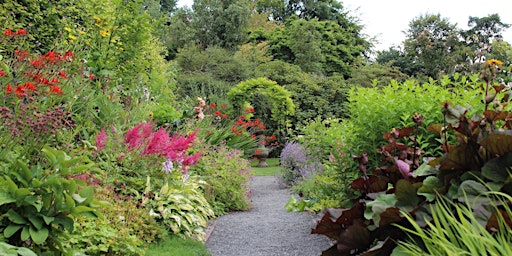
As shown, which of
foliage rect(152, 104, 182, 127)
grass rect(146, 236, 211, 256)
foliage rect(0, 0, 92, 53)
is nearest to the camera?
grass rect(146, 236, 211, 256)

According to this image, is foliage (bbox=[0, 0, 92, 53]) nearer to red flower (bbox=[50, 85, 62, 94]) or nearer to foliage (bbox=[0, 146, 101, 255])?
red flower (bbox=[50, 85, 62, 94])

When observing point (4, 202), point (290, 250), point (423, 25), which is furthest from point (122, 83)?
point (423, 25)

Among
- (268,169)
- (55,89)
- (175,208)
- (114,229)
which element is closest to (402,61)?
(268,169)

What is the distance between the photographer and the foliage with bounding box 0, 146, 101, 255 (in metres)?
2.22

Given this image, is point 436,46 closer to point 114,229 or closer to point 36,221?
point 114,229

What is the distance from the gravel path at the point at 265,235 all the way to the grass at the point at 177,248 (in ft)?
0.90

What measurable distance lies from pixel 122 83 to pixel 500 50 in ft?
53.4

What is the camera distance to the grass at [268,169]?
12031mm

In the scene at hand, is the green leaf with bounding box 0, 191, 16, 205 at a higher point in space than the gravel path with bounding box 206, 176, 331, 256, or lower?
higher

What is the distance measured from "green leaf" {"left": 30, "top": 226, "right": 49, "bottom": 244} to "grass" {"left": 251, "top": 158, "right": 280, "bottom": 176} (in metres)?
A: 7.11

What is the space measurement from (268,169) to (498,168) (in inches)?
458

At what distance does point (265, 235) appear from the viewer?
16.4 ft

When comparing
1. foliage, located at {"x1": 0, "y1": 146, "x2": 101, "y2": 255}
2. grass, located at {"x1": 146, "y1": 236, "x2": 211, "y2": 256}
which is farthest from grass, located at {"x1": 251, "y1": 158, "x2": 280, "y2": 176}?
foliage, located at {"x1": 0, "y1": 146, "x2": 101, "y2": 255}

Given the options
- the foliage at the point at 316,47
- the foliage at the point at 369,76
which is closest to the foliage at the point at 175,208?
the foliage at the point at 369,76
